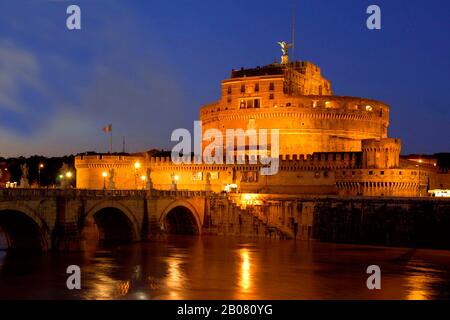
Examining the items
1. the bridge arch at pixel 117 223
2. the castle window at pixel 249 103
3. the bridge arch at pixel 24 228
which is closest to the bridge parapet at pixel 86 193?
the bridge arch at pixel 24 228

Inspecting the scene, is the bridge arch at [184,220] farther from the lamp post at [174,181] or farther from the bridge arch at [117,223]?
the bridge arch at [117,223]

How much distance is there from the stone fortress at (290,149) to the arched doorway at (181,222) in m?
4.73

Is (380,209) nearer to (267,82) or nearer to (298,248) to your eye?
(298,248)

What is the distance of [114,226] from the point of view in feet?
189

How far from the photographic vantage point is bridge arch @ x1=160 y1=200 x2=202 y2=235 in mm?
64581

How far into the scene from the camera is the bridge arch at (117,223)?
54.6m

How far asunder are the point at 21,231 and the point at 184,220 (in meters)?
21.7

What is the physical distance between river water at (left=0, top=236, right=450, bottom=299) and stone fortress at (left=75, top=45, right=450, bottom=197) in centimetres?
1515

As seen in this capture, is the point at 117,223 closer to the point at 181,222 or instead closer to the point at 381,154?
the point at 181,222

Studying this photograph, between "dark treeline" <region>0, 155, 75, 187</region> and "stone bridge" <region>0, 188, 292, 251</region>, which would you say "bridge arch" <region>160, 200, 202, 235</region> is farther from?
"dark treeline" <region>0, 155, 75, 187</region>

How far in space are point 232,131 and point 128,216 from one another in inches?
1382

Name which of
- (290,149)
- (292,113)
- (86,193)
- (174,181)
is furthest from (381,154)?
(86,193)

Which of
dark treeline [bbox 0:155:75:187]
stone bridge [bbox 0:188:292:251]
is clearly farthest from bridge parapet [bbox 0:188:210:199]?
dark treeline [bbox 0:155:75:187]

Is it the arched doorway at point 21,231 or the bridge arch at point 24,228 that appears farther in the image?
the arched doorway at point 21,231
